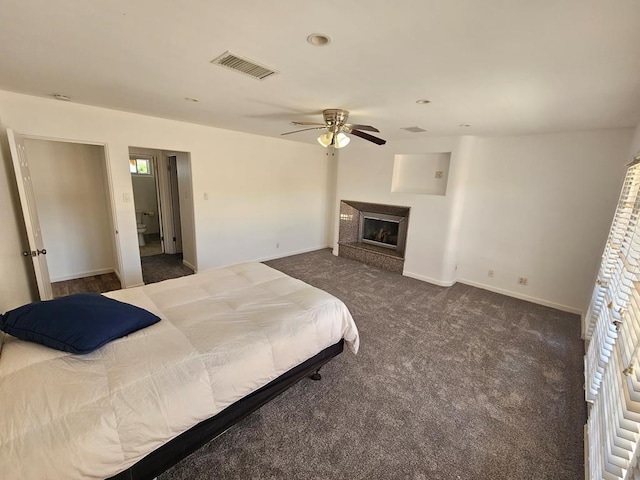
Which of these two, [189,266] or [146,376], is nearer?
[146,376]

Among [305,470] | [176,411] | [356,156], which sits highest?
[356,156]

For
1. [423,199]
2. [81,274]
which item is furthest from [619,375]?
[81,274]

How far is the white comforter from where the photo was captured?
105 cm

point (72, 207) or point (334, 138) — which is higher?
point (334, 138)

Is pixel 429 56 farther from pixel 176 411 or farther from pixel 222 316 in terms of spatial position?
pixel 176 411

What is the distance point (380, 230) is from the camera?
5.60 m

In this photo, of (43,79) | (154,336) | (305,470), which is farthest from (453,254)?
(43,79)

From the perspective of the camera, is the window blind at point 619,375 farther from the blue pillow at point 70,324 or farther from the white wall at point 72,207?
the white wall at point 72,207

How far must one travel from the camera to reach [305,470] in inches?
60.9

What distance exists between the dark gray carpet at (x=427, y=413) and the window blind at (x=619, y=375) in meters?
0.28

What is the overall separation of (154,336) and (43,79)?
243 centimetres

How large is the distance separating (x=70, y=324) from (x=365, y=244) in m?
4.87

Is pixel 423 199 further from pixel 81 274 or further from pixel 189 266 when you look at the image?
pixel 81 274

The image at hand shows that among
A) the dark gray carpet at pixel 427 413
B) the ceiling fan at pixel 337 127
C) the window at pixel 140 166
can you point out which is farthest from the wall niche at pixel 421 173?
the window at pixel 140 166
